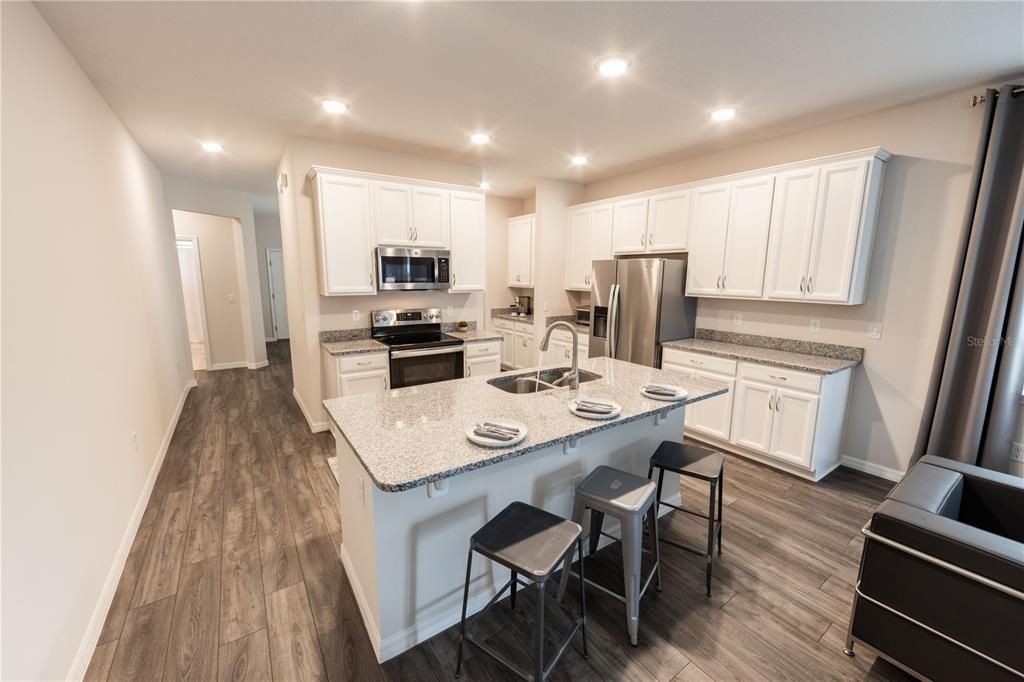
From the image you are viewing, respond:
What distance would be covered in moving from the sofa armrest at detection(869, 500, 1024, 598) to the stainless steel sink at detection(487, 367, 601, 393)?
1467 millimetres

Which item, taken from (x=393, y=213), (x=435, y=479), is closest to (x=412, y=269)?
(x=393, y=213)

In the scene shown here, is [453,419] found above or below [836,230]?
below

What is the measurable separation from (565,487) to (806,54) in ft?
8.77

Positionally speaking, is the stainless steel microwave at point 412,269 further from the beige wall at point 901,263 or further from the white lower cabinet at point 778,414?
the beige wall at point 901,263

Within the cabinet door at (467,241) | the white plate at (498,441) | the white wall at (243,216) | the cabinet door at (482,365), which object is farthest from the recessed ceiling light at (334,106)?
the white wall at (243,216)

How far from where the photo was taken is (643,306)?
13.4ft

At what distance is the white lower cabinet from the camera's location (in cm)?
312

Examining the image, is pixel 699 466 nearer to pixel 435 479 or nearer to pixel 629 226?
pixel 435 479

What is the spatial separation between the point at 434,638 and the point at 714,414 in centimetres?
295

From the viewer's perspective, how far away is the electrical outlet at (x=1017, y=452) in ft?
8.75

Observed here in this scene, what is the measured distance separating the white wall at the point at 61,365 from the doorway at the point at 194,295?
410 centimetres

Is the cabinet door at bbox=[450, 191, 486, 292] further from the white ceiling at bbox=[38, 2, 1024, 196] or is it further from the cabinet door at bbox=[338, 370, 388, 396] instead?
the cabinet door at bbox=[338, 370, 388, 396]

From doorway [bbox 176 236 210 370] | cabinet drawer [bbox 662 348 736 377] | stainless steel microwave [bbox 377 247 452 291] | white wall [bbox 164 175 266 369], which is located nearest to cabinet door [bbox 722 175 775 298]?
cabinet drawer [bbox 662 348 736 377]


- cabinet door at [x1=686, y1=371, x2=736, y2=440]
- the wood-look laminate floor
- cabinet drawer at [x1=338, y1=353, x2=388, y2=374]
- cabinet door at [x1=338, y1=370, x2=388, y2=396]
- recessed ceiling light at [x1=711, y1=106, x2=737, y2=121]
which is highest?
recessed ceiling light at [x1=711, y1=106, x2=737, y2=121]
